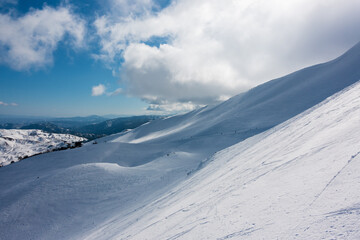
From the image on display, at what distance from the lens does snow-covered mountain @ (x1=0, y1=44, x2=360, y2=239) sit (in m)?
2.70

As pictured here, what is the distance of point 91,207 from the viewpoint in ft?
41.8

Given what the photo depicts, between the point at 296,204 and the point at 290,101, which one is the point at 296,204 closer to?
the point at 296,204

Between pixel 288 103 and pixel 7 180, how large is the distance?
137ft

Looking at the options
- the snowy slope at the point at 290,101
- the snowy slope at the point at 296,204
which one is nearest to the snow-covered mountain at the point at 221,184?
the snowy slope at the point at 296,204

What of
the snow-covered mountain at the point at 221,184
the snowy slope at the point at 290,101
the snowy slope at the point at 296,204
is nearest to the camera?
the snowy slope at the point at 296,204

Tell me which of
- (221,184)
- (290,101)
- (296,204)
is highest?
(290,101)

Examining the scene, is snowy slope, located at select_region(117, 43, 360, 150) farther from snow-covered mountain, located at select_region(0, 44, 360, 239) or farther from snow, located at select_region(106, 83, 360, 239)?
snow, located at select_region(106, 83, 360, 239)

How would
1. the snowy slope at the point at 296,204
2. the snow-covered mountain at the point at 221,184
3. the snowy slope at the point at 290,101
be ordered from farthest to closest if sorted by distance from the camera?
the snowy slope at the point at 290,101 < the snow-covered mountain at the point at 221,184 < the snowy slope at the point at 296,204

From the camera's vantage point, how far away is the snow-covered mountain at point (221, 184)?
2702mm

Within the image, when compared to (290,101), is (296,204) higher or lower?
lower

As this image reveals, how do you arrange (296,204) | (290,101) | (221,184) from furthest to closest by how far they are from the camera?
(290,101)
(221,184)
(296,204)

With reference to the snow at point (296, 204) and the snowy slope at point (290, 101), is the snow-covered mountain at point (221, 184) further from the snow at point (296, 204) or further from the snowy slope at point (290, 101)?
the snowy slope at point (290, 101)

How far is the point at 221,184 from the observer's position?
19.6ft

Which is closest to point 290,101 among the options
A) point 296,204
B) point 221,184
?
point 221,184
